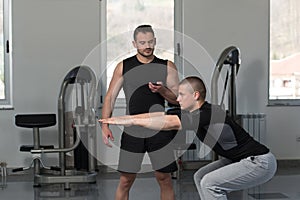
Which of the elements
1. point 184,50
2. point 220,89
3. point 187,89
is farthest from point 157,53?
point 187,89

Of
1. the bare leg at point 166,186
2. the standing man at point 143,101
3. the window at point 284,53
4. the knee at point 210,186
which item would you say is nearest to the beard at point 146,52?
the standing man at point 143,101

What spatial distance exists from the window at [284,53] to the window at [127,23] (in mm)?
1225

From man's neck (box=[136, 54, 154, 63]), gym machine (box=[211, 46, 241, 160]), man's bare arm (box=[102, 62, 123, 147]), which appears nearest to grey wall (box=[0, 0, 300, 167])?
gym machine (box=[211, 46, 241, 160])

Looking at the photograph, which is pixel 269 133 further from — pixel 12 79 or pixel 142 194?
pixel 12 79

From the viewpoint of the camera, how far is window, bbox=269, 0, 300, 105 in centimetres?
628

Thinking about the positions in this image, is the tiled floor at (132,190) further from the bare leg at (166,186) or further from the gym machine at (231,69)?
the bare leg at (166,186)

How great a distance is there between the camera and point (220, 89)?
614cm

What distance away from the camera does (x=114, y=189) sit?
5.20 meters

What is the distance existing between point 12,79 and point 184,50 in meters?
1.99

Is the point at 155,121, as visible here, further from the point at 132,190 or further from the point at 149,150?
the point at 132,190

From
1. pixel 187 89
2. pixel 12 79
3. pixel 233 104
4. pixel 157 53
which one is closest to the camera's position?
pixel 187 89

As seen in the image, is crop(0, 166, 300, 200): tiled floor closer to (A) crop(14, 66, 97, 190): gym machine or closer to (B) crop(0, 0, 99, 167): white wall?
(A) crop(14, 66, 97, 190): gym machine

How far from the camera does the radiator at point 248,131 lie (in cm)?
602

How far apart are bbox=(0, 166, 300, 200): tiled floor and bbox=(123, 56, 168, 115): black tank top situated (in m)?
1.49
